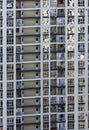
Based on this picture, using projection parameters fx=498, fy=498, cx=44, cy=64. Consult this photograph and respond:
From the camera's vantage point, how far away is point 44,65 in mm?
27203

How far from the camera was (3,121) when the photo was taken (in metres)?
27.1

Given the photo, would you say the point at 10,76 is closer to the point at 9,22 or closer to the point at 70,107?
the point at 9,22

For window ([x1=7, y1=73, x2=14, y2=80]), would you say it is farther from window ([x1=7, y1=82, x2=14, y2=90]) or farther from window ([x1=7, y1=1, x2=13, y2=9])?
window ([x1=7, y1=1, x2=13, y2=9])

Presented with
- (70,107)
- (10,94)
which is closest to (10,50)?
(10,94)

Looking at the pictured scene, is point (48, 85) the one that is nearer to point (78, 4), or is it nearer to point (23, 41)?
point (23, 41)

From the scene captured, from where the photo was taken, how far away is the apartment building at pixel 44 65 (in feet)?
88.0

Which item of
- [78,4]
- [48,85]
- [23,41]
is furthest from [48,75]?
[78,4]

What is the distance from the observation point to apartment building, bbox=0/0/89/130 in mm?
26828

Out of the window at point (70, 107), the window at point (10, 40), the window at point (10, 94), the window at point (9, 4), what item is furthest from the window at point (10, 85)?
the window at point (9, 4)

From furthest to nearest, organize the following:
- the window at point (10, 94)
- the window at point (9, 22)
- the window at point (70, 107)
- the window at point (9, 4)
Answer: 1. the window at point (70, 107)
2. the window at point (10, 94)
3. the window at point (9, 22)
4. the window at point (9, 4)

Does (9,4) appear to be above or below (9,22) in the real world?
above

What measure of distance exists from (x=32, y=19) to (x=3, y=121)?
18.9 feet

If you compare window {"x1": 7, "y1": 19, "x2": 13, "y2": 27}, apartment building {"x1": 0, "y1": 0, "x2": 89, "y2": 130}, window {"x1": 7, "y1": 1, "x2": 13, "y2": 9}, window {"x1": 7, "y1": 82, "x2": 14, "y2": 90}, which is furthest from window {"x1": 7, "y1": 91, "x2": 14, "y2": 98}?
window {"x1": 7, "y1": 1, "x2": 13, "y2": 9}

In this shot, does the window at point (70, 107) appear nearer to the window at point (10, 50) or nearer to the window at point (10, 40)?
the window at point (10, 50)
